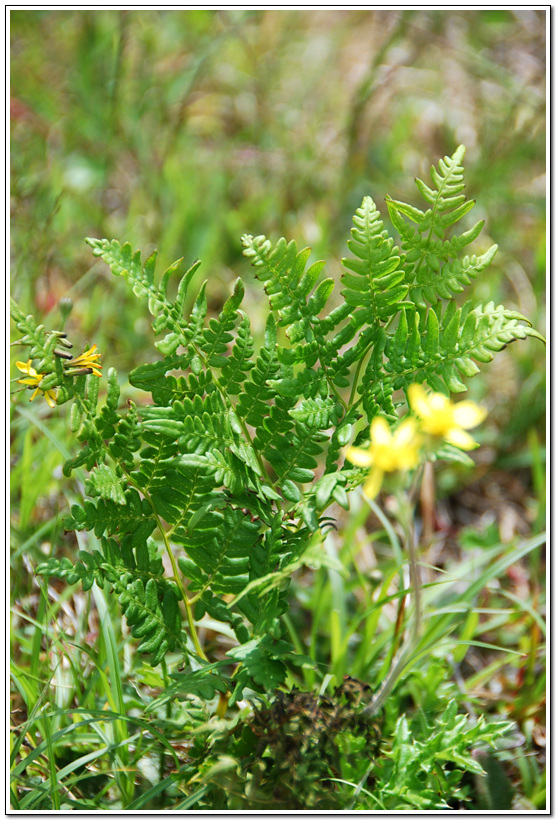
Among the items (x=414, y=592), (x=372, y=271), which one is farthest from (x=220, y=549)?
(x=372, y=271)

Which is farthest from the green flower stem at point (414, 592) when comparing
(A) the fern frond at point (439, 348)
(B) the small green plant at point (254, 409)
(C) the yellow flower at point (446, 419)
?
(A) the fern frond at point (439, 348)

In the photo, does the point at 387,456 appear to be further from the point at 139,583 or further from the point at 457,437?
the point at 139,583

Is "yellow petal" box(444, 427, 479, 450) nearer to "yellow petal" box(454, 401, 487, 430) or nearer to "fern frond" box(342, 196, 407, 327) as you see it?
"yellow petal" box(454, 401, 487, 430)

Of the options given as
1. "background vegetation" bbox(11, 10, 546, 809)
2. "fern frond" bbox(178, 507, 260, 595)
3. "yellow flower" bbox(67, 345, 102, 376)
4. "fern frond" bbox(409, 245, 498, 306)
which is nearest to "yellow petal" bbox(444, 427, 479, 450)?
"fern frond" bbox(409, 245, 498, 306)

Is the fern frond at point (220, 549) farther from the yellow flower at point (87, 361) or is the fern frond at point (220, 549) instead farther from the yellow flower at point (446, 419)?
the yellow flower at point (446, 419)

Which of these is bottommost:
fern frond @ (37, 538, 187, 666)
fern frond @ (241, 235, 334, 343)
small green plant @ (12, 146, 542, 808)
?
fern frond @ (37, 538, 187, 666)

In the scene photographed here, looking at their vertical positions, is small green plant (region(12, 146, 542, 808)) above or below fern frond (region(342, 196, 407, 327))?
below

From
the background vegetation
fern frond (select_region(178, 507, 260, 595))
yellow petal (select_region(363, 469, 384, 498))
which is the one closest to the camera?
yellow petal (select_region(363, 469, 384, 498))

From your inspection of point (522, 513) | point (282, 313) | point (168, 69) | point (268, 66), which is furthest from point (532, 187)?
point (282, 313)
